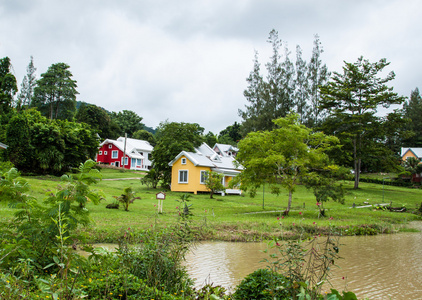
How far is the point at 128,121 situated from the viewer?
80.2 meters

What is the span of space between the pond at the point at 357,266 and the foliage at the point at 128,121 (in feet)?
232

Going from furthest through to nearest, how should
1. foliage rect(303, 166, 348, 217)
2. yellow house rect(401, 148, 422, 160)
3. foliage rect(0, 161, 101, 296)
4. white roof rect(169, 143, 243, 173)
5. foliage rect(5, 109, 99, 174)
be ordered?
1. yellow house rect(401, 148, 422, 160)
2. white roof rect(169, 143, 243, 173)
3. foliage rect(5, 109, 99, 174)
4. foliage rect(303, 166, 348, 217)
5. foliage rect(0, 161, 101, 296)

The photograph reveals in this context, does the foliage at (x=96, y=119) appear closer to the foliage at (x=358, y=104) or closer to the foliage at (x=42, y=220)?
the foliage at (x=358, y=104)

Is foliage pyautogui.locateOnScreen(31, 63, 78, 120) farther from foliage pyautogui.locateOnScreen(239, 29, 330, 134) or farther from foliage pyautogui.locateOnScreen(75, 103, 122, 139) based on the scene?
foliage pyautogui.locateOnScreen(239, 29, 330, 134)

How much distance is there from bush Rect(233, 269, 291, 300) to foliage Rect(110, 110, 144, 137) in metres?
76.8

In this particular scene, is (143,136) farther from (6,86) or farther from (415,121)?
(415,121)

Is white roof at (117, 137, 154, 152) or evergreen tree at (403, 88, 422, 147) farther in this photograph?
evergreen tree at (403, 88, 422, 147)

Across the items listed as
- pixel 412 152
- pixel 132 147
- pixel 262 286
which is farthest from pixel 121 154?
pixel 262 286

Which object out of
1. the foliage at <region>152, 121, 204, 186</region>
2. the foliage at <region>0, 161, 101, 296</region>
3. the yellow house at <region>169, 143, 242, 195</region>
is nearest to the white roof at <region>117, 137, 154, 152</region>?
the foliage at <region>152, 121, 204, 186</region>

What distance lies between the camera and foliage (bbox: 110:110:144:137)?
79144 mm

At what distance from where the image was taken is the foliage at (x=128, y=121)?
260 feet

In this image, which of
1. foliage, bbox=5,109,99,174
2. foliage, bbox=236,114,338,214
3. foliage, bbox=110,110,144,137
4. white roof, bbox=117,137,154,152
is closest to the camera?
foliage, bbox=236,114,338,214

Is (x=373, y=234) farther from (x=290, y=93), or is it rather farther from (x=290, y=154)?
(x=290, y=93)

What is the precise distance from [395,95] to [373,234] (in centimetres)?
2755
